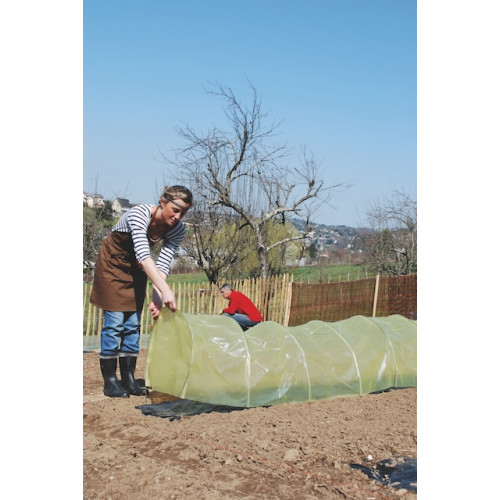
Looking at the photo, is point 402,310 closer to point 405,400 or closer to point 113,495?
point 405,400

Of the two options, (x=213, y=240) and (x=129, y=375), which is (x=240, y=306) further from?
(x=213, y=240)

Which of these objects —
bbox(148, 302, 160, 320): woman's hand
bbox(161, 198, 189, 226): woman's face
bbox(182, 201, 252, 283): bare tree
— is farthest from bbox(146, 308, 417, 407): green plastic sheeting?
bbox(182, 201, 252, 283): bare tree

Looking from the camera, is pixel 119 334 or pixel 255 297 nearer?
pixel 119 334

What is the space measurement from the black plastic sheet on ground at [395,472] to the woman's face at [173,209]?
2.29 m

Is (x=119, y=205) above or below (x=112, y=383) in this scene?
above

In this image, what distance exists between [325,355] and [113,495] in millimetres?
2731

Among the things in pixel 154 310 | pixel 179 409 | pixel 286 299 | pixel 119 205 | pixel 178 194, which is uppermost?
pixel 119 205

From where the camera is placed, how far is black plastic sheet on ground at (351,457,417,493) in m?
3.14

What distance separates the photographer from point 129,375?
5.26 metres

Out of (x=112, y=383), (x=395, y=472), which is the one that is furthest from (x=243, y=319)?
(x=395, y=472)

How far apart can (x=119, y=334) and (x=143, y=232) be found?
1007mm

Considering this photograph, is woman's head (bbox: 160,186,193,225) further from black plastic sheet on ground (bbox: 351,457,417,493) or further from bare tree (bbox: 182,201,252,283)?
bare tree (bbox: 182,201,252,283)
